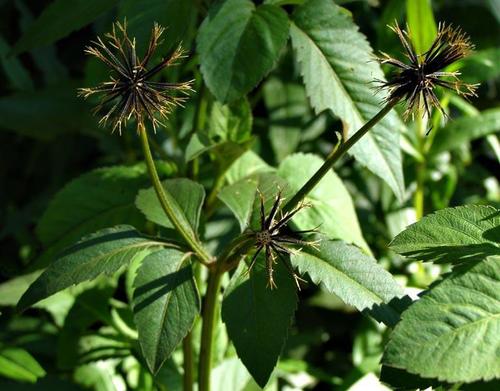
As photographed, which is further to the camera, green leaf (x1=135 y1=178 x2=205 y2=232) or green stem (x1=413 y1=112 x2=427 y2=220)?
green stem (x1=413 y1=112 x2=427 y2=220)

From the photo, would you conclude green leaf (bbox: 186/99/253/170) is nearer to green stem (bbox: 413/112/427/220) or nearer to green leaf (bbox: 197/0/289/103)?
green leaf (bbox: 197/0/289/103)

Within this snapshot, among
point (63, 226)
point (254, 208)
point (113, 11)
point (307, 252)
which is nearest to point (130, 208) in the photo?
point (63, 226)

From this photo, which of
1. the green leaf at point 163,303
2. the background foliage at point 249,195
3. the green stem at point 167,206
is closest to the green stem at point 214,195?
the background foliage at point 249,195

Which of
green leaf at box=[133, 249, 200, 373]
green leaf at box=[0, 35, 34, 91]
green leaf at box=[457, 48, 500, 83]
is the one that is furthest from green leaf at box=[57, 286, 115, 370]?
green leaf at box=[457, 48, 500, 83]

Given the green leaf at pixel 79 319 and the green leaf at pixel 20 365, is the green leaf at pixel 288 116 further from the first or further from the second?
the green leaf at pixel 20 365

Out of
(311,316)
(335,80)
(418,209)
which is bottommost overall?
(311,316)

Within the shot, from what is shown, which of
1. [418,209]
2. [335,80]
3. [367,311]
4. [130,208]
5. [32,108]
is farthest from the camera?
[32,108]

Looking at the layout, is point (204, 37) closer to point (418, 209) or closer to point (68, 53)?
point (418, 209)
